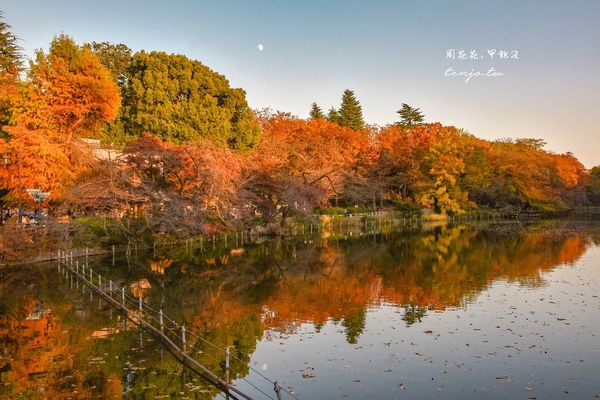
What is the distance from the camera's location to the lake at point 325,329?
39.1ft

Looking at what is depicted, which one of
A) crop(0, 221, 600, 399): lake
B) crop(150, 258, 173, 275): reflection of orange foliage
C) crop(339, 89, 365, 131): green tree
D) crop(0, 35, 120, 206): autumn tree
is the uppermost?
crop(339, 89, 365, 131): green tree

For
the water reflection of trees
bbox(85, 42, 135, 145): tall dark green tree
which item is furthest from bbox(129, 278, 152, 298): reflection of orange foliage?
bbox(85, 42, 135, 145): tall dark green tree

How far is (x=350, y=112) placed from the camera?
95562 mm

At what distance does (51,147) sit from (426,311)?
94.1ft

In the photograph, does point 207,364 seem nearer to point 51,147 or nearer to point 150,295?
point 150,295

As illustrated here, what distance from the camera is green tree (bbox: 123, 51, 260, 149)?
51.5 meters

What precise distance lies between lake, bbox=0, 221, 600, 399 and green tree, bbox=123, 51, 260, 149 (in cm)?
2237

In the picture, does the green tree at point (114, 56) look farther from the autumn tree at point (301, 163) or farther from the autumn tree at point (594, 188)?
the autumn tree at point (594, 188)

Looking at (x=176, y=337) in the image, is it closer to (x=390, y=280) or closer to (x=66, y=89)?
(x=390, y=280)

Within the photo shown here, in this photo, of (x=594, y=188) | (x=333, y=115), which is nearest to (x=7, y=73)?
(x=333, y=115)

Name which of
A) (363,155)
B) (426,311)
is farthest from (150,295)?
(363,155)

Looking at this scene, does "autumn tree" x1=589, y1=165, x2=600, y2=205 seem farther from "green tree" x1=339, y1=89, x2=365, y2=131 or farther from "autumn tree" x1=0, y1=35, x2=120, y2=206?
"autumn tree" x1=0, y1=35, x2=120, y2=206

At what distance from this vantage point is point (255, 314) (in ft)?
62.5

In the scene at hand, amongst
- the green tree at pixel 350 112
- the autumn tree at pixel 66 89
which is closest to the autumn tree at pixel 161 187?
the autumn tree at pixel 66 89
